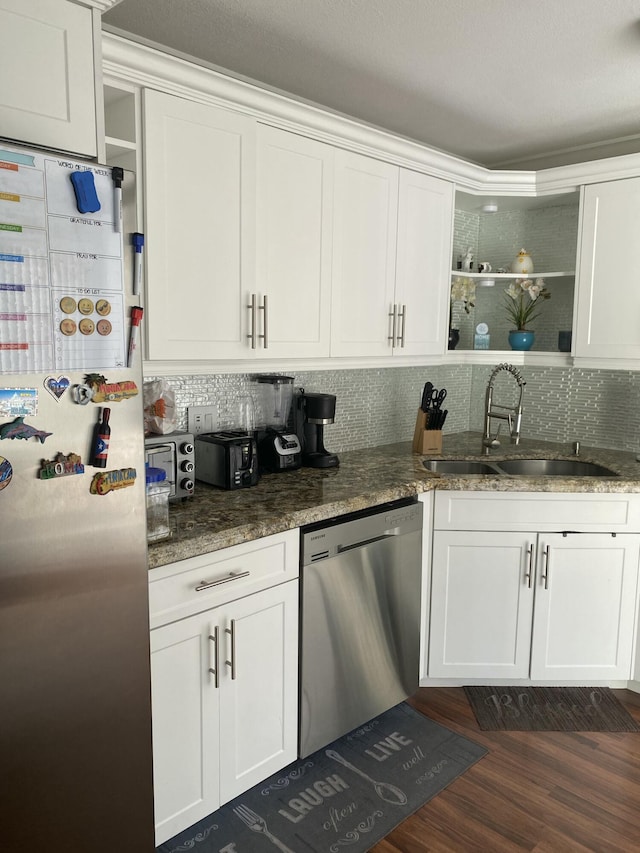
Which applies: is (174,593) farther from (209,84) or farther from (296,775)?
(209,84)

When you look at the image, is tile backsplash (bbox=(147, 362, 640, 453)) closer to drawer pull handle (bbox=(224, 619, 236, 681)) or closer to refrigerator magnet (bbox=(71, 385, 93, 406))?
drawer pull handle (bbox=(224, 619, 236, 681))

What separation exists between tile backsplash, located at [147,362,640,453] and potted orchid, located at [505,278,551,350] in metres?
0.27

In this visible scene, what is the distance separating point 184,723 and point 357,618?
0.75 m

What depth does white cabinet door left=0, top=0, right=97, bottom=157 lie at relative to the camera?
1421 mm

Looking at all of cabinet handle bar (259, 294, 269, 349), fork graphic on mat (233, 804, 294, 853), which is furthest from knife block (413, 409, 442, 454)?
fork graphic on mat (233, 804, 294, 853)

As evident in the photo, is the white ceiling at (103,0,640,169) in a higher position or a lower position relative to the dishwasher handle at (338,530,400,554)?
higher

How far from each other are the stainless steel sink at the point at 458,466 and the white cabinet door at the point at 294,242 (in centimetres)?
87

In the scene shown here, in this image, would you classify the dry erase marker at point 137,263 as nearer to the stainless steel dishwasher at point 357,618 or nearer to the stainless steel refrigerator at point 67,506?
the stainless steel refrigerator at point 67,506

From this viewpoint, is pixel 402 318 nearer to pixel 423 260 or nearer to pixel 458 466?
pixel 423 260

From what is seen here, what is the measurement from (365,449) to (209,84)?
5.97 feet

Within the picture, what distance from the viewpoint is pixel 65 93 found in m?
1.50

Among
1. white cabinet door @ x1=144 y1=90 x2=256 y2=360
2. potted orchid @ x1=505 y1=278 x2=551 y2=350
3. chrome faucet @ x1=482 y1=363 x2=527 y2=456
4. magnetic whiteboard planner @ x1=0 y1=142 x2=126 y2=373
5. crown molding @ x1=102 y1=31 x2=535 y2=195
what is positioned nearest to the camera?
magnetic whiteboard planner @ x1=0 y1=142 x2=126 y2=373

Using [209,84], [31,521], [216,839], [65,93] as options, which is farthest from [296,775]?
[209,84]

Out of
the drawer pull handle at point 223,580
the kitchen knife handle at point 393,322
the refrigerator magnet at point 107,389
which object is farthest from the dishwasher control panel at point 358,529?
the refrigerator magnet at point 107,389
